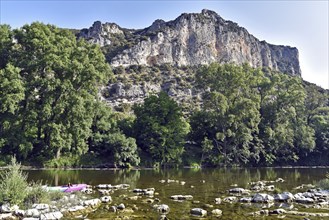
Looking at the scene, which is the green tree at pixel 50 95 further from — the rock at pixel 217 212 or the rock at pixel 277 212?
the rock at pixel 277 212

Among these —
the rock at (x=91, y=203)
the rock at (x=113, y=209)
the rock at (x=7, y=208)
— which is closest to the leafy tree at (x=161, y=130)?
the rock at (x=91, y=203)

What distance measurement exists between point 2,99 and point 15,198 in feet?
99.6

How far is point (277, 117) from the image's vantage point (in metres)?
67.1

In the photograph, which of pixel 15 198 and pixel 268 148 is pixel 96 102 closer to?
pixel 268 148

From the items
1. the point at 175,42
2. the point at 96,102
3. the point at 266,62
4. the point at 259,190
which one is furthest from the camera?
the point at 266,62

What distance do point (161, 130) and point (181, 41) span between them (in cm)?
10478

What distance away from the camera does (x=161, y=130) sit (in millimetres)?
56219

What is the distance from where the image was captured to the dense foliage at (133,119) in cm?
4738

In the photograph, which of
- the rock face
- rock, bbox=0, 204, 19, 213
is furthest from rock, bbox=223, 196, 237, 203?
the rock face

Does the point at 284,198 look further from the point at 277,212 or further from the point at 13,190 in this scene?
the point at 13,190

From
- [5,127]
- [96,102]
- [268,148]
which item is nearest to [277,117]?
[268,148]

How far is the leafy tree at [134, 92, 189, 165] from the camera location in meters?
55.6

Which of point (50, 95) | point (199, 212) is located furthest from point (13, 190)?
point (50, 95)

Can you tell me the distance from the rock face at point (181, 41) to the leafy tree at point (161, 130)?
73.2m
